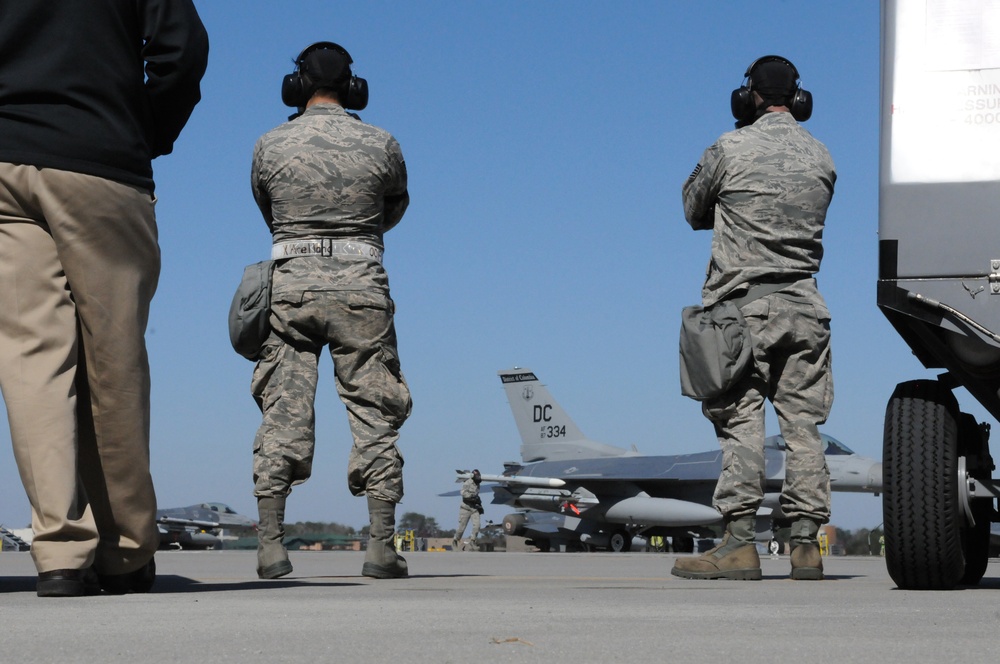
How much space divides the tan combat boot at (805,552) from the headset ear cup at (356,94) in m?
2.64

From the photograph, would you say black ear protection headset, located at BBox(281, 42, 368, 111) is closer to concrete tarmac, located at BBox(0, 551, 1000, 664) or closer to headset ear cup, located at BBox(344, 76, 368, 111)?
headset ear cup, located at BBox(344, 76, 368, 111)

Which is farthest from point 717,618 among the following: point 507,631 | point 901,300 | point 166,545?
point 166,545

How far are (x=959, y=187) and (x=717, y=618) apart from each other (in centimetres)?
188

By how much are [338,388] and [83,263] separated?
6.47 feet

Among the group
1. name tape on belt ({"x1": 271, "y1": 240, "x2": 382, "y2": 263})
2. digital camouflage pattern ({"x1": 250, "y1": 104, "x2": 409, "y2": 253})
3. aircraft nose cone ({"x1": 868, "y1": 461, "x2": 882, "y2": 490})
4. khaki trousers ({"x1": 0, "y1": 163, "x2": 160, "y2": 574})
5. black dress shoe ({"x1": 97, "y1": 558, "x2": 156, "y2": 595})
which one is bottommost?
black dress shoe ({"x1": 97, "y1": 558, "x2": 156, "y2": 595})

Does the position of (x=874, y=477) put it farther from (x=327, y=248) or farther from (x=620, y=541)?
(x=327, y=248)

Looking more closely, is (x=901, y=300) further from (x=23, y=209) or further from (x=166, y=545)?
(x=166, y=545)

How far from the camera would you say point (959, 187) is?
4.28 meters

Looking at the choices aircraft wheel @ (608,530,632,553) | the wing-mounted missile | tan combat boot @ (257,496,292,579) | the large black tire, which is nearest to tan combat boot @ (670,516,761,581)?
the large black tire

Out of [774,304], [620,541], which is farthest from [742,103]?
[620,541]

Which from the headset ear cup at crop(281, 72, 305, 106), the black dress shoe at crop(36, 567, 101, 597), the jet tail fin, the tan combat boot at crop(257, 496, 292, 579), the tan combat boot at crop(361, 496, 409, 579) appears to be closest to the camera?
the black dress shoe at crop(36, 567, 101, 597)

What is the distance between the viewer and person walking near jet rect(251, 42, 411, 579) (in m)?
5.55

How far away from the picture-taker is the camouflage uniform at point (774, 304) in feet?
18.7

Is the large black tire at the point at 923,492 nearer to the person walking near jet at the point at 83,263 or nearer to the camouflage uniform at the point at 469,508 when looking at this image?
the person walking near jet at the point at 83,263
